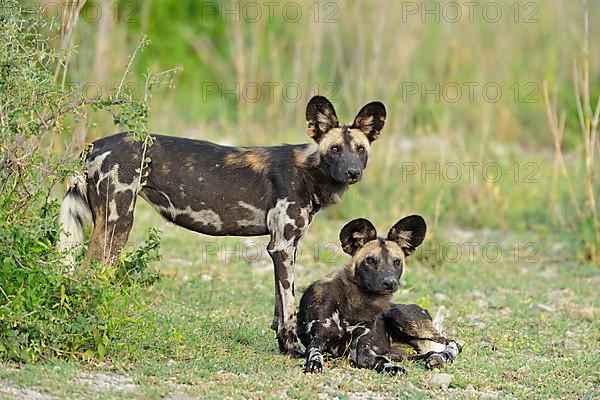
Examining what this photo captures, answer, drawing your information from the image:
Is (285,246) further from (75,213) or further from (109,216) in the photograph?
(75,213)

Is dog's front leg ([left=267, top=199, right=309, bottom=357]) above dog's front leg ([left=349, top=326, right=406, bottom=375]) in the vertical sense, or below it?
above

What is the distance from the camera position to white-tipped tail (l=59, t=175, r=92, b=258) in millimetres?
6258

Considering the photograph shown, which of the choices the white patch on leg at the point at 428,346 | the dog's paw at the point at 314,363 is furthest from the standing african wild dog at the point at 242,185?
the white patch on leg at the point at 428,346

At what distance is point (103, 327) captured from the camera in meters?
5.62

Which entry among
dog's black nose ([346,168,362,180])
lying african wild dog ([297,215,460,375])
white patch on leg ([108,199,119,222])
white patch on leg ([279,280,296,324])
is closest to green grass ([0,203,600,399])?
lying african wild dog ([297,215,460,375])

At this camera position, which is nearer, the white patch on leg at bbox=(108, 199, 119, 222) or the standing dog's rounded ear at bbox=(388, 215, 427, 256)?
the white patch on leg at bbox=(108, 199, 119, 222)

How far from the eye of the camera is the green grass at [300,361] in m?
5.42

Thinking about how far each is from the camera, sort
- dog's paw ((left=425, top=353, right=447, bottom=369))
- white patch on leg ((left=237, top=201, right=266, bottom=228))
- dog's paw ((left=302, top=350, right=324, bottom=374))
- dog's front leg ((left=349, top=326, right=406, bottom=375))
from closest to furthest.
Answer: dog's paw ((left=302, top=350, right=324, bottom=374))
dog's front leg ((left=349, top=326, right=406, bottom=375))
dog's paw ((left=425, top=353, right=447, bottom=369))
white patch on leg ((left=237, top=201, right=266, bottom=228))

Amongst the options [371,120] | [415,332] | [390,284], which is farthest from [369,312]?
[371,120]

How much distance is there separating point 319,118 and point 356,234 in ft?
2.53

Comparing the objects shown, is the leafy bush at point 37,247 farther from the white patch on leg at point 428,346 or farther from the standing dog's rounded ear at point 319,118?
the white patch on leg at point 428,346

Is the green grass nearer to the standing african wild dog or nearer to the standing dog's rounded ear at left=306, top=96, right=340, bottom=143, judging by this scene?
the standing african wild dog

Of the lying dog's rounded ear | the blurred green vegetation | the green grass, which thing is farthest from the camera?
the blurred green vegetation

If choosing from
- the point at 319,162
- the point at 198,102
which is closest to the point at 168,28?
the point at 198,102
